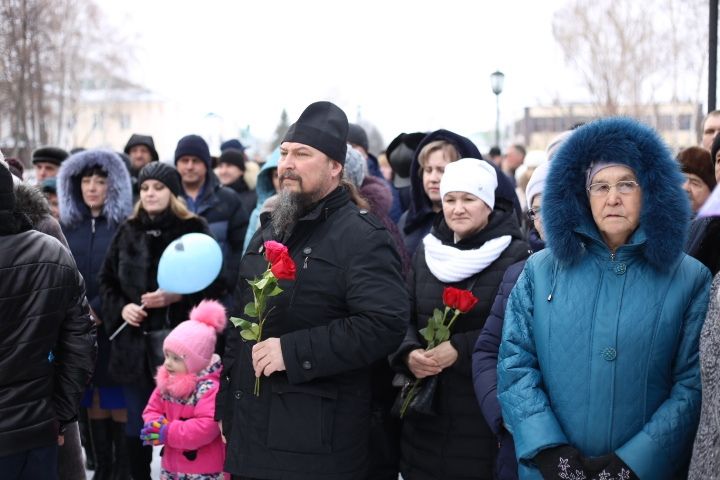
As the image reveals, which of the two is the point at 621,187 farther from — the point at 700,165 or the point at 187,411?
the point at 187,411

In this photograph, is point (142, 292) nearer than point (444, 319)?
No

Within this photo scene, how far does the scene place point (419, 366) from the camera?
366 centimetres

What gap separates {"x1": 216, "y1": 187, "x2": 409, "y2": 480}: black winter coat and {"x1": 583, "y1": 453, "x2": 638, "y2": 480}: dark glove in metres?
0.95

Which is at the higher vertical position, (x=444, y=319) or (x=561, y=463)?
(x=444, y=319)

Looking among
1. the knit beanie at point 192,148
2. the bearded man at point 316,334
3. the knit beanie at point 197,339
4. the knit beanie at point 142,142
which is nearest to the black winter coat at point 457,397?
the bearded man at point 316,334

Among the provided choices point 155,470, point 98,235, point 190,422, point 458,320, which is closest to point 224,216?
point 98,235

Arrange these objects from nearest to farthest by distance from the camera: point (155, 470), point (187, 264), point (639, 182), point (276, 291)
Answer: point (639, 182), point (276, 291), point (187, 264), point (155, 470)

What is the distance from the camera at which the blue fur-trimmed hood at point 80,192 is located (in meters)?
5.72

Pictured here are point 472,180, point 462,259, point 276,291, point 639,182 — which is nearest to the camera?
point 639,182

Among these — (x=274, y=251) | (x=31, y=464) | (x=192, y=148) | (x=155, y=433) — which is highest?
(x=192, y=148)

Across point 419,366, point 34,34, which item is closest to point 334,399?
point 419,366

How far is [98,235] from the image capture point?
18.7 ft

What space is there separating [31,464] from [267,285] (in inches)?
51.0

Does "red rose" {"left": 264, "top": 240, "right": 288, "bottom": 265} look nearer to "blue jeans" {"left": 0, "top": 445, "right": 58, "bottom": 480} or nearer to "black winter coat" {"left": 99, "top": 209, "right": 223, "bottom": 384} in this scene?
"blue jeans" {"left": 0, "top": 445, "right": 58, "bottom": 480}
